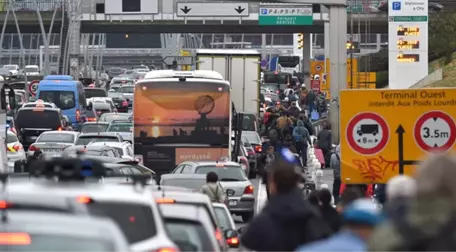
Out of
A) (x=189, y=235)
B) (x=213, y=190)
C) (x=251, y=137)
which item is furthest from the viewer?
(x=251, y=137)

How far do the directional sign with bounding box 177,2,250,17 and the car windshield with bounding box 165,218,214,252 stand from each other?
6879cm

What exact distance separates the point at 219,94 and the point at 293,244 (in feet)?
77.0

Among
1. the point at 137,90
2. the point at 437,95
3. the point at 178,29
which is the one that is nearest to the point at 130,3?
the point at 178,29

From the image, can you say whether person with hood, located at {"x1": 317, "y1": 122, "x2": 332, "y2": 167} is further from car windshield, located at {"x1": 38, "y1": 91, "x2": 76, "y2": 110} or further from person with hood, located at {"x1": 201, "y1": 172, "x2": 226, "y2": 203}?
car windshield, located at {"x1": 38, "y1": 91, "x2": 76, "y2": 110}

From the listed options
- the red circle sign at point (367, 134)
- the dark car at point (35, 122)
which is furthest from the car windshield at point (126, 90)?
the red circle sign at point (367, 134)

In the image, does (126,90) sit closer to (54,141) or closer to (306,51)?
(306,51)

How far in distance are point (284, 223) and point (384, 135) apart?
829cm

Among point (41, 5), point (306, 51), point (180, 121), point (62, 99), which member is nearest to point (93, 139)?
point (180, 121)

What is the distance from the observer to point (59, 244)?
8.09 metres

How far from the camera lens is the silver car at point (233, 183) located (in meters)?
27.8

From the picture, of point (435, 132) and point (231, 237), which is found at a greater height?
point (435, 132)

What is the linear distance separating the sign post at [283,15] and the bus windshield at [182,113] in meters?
47.5

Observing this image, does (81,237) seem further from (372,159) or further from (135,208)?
Result: (372,159)

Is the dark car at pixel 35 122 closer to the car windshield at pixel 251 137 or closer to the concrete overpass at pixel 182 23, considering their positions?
the car windshield at pixel 251 137
